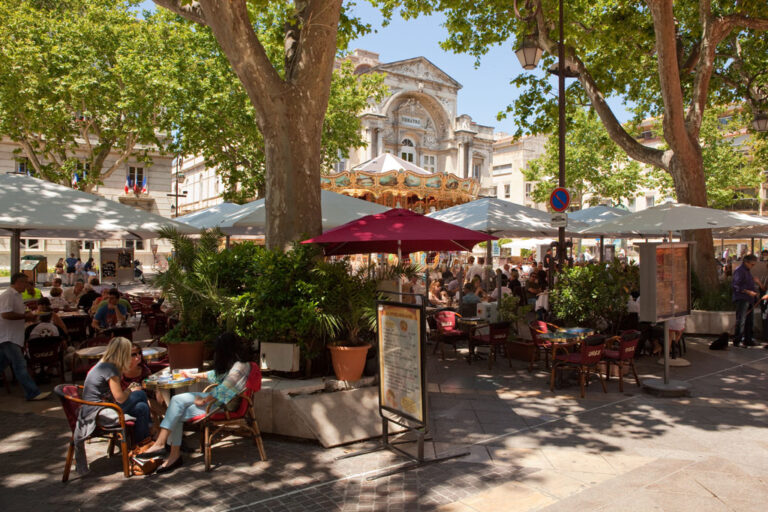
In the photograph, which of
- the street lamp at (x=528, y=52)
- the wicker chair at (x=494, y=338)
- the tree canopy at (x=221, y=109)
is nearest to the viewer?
the wicker chair at (x=494, y=338)

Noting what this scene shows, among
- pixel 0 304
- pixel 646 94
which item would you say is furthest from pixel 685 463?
pixel 646 94

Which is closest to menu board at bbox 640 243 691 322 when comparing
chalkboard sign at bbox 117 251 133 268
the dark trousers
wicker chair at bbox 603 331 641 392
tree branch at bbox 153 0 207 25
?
wicker chair at bbox 603 331 641 392

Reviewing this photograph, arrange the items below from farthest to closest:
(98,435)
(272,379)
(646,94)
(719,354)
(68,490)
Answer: (646,94) → (719,354) → (272,379) → (98,435) → (68,490)

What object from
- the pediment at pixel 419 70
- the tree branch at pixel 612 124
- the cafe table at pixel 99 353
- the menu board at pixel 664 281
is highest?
the pediment at pixel 419 70

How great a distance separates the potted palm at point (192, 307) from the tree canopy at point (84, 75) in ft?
50.3

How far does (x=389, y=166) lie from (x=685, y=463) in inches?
704

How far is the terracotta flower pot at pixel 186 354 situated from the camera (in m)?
6.09

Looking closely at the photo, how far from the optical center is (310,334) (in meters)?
6.14

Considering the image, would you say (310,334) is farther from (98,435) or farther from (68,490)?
(68,490)

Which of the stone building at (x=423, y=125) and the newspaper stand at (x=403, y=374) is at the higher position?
the stone building at (x=423, y=125)

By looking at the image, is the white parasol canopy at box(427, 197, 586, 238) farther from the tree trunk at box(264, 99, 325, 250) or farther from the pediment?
the pediment

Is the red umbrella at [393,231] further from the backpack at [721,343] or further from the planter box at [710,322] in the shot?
the planter box at [710,322]

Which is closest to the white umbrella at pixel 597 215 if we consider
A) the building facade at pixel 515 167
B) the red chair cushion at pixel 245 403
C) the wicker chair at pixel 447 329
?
the wicker chair at pixel 447 329

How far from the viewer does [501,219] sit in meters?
11.4
